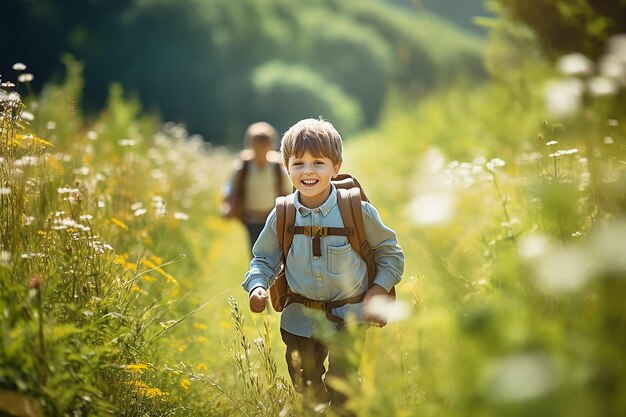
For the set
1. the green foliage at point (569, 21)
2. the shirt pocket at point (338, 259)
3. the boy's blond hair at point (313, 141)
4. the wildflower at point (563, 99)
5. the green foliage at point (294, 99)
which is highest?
the green foliage at point (294, 99)

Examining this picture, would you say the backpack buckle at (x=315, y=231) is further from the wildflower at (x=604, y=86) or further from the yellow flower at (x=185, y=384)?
the wildflower at (x=604, y=86)

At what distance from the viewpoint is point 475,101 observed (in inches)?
605

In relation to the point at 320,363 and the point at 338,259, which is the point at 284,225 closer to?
the point at 338,259

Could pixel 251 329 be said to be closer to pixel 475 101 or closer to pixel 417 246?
pixel 417 246

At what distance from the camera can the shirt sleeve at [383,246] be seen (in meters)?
3.35

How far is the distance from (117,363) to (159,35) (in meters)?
41.9

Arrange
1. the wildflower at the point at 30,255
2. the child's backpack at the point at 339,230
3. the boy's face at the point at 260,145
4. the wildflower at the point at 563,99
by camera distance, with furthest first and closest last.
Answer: the boy's face at the point at 260,145, the child's backpack at the point at 339,230, the wildflower at the point at 30,255, the wildflower at the point at 563,99

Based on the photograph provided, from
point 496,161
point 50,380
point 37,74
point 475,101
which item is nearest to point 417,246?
point 496,161

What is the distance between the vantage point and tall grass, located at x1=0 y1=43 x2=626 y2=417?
164 cm

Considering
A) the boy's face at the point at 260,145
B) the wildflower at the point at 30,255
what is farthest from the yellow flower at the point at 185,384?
the boy's face at the point at 260,145

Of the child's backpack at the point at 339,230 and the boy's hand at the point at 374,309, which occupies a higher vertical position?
the child's backpack at the point at 339,230

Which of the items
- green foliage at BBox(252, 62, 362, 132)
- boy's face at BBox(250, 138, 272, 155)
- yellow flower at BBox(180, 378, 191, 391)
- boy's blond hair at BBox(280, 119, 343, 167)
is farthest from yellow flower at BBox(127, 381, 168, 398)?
green foliage at BBox(252, 62, 362, 132)

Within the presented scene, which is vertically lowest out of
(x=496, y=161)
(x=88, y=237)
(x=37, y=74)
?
(x=88, y=237)

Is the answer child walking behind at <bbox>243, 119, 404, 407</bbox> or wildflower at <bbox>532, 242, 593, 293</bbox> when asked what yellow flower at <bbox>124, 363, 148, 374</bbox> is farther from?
wildflower at <bbox>532, 242, 593, 293</bbox>
